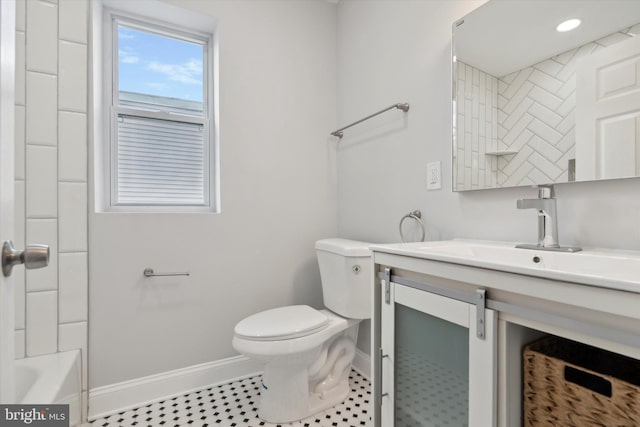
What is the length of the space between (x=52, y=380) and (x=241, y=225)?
1020 millimetres

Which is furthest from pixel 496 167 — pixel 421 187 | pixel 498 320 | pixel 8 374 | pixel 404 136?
pixel 8 374

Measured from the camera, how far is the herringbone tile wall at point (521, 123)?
98cm

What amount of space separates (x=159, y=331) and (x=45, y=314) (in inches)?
19.0

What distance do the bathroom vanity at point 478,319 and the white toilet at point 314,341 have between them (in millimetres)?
394

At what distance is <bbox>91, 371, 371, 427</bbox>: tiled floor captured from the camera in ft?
4.62

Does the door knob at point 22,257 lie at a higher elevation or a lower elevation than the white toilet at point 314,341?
higher

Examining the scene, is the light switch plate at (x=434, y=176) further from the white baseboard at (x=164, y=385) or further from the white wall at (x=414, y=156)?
the white baseboard at (x=164, y=385)

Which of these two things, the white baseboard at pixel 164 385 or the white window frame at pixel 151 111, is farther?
the white window frame at pixel 151 111

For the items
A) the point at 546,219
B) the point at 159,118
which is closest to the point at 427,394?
the point at 546,219

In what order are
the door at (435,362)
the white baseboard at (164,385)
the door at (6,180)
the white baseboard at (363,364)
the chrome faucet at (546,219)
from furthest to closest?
the white baseboard at (363,364) → the white baseboard at (164,385) → the chrome faucet at (546,219) → the door at (435,362) → the door at (6,180)

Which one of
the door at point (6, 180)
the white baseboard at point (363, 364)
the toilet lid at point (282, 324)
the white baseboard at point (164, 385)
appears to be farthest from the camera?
the white baseboard at point (363, 364)

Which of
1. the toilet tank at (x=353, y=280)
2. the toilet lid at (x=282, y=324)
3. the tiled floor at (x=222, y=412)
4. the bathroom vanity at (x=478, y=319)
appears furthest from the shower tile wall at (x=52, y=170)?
the bathroom vanity at (x=478, y=319)

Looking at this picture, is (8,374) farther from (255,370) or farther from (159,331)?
(255,370)

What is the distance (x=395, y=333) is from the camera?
1.04m
